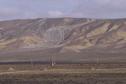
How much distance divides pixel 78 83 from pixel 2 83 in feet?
25.9

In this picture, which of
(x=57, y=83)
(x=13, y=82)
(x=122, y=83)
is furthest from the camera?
(x=13, y=82)

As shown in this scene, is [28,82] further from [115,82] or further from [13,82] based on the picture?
[115,82]

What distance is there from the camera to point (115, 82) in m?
49.5

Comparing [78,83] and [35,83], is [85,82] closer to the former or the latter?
[78,83]

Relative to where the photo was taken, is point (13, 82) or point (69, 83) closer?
point (69, 83)

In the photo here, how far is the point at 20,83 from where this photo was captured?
176 feet

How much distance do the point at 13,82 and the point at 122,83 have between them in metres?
12.1

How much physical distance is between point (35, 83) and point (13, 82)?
10.9ft

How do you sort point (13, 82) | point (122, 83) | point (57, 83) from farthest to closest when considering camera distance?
1. point (13, 82)
2. point (57, 83)
3. point (122, 83)

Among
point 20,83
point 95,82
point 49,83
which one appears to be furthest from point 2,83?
point 95,82

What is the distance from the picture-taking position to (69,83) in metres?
50.6

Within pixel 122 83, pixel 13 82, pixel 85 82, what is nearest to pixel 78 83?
pixel 85 82

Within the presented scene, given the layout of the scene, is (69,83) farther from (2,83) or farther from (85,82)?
(2,83)

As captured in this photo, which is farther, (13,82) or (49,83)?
(13,82)
